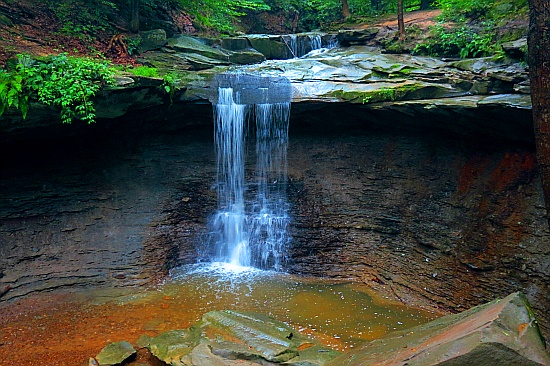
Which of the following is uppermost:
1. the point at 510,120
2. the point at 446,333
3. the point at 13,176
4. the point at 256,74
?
the point at 256,74

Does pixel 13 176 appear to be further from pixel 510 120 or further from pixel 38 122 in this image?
pixel 510 120

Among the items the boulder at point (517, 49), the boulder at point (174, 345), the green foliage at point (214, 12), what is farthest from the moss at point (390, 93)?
the green foliage at point (214, 12)

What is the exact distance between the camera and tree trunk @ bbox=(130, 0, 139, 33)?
11148 millimetres

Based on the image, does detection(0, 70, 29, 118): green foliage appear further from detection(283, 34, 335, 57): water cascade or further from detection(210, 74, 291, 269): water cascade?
detection(283, 34, 335, 57): water cascade

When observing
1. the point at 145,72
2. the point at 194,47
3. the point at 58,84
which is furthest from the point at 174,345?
the point at 194,47

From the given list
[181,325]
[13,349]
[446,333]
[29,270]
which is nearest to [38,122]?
[29,270]

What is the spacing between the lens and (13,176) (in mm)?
8820

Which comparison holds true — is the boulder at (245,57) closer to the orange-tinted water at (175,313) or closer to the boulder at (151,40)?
the boulder at (151,40)

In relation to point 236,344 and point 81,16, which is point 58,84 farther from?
point 236,344

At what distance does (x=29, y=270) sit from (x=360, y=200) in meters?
6.92

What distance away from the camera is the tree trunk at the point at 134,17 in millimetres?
11148

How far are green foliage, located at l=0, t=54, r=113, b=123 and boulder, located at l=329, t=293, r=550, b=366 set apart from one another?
6.33m

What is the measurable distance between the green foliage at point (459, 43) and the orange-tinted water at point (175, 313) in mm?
5845

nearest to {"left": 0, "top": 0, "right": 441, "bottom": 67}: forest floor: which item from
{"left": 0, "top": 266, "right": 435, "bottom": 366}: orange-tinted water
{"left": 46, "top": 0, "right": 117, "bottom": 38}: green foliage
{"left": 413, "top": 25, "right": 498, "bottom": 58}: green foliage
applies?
{"left": 46, "top": 0, "right": 117, "bottom": 38}: green foliage
